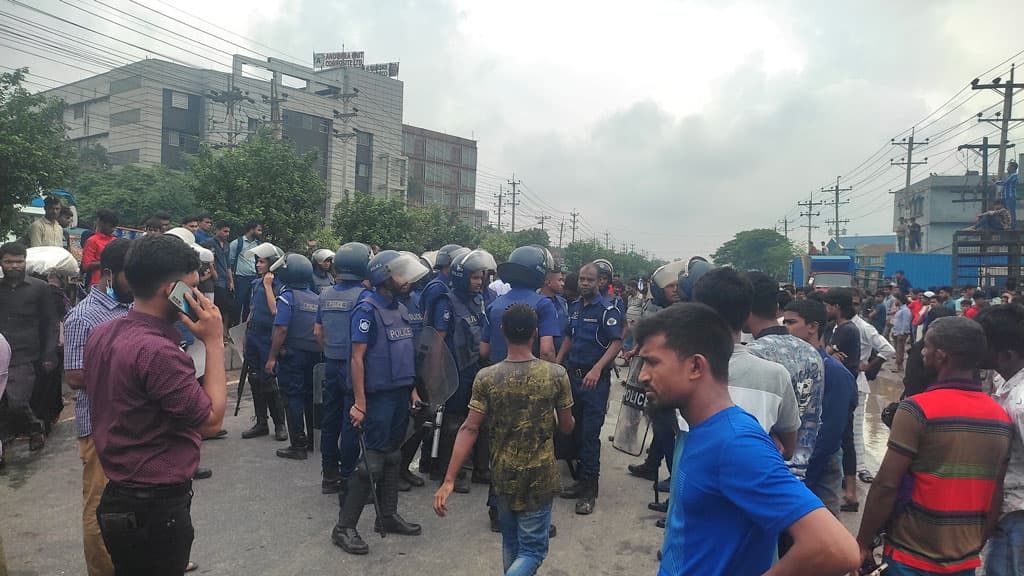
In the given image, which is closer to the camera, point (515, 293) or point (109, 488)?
point (109, 488)

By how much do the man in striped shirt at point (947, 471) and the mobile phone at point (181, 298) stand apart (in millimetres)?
2765

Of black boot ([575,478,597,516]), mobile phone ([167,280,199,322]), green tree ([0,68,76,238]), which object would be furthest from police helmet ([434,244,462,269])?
green tree ([0,68,76,238])

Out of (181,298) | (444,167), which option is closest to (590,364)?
(181,298)

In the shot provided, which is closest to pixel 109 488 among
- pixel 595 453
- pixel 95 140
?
pixel 595 453

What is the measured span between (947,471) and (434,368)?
3.67 meters

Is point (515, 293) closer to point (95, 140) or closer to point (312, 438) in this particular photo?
point (312, 438)

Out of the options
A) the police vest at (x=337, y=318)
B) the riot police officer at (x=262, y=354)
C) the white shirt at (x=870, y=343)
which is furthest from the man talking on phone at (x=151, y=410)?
the white shirt at (x=870, y=343)

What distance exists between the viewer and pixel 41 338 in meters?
6.45

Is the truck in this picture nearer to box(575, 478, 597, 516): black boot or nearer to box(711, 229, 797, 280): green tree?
box(575, 478, 597, 516): black boot

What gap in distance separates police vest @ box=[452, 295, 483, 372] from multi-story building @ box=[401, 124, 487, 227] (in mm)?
74115

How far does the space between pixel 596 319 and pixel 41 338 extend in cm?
521

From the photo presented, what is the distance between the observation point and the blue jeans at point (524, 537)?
3523 millimetres

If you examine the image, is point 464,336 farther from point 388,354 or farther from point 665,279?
point 665,279

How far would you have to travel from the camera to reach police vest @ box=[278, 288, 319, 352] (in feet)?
22.0
